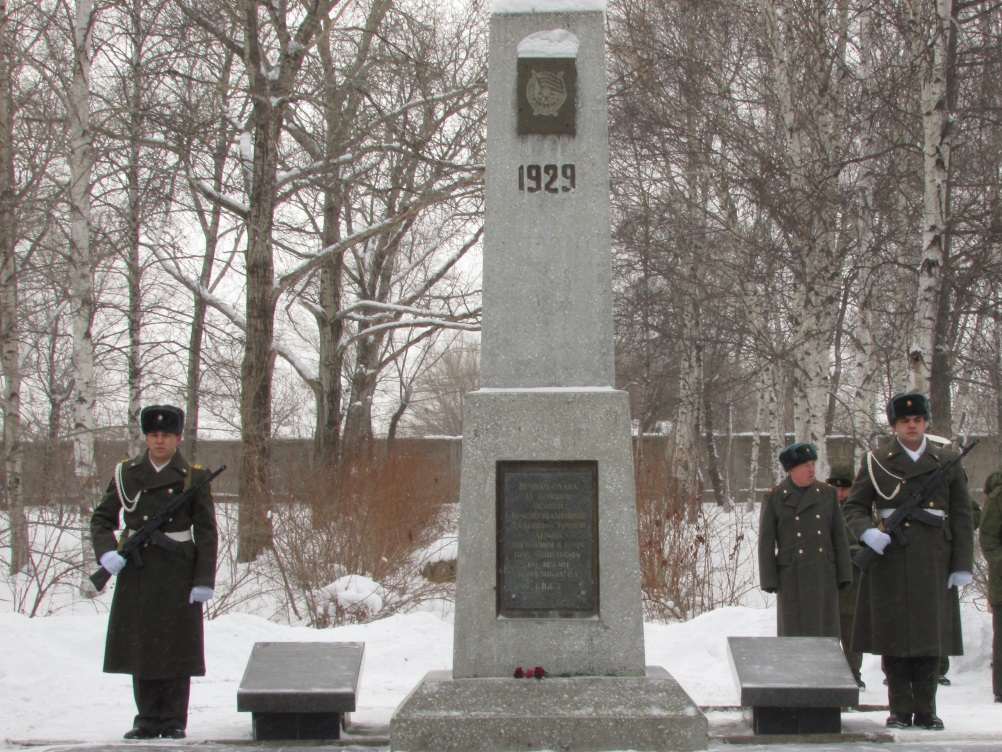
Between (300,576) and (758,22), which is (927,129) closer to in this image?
(758,22)

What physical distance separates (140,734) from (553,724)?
2.11 metres

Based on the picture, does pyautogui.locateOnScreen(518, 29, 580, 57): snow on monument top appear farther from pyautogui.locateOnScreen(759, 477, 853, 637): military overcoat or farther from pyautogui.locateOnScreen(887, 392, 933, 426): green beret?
pyautogui.locateOnScreen(759, 477, 853, 637): military overcoat

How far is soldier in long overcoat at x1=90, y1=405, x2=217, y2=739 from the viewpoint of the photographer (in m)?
5.60

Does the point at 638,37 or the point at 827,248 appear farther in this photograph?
the point at 638,37

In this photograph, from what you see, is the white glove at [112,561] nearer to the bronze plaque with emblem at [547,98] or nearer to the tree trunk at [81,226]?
the bronze plaque with emblem at [547,98]

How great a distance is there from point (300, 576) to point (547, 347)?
6.61 m

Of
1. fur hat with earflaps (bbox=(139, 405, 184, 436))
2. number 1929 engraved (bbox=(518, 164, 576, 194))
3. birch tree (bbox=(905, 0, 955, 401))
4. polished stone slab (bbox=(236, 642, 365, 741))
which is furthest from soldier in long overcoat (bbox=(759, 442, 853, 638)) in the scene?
fur hat with earflaps (bbox=(139, 405, 184, 436))

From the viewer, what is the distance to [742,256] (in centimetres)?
1531

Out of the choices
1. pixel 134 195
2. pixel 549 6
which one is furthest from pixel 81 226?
pixel 549 6

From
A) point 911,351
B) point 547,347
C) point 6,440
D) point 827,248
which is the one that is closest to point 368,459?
point 6,440

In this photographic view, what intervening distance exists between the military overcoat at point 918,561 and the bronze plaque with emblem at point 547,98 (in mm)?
2516

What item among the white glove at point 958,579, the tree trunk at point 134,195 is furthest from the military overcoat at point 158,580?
the tree trunk at point 134,195

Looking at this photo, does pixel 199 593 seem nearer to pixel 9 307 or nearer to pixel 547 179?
pixel 547 179

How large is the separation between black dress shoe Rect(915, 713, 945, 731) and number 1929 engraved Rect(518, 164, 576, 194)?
3287 millimetres
